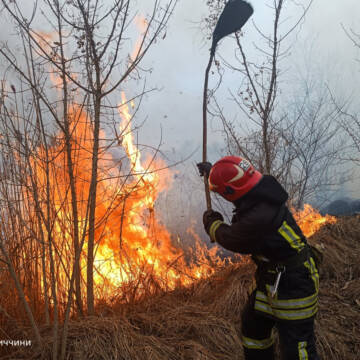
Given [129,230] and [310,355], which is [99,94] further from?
[129,230]

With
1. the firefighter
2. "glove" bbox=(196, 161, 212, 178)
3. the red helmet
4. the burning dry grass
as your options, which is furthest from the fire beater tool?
the burning dry grass

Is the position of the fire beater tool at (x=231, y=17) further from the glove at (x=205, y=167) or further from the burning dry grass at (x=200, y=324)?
the burning dry grass at (x=200, y=324)

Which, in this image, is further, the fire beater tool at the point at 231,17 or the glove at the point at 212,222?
the fire beater tool at the point at 231,17

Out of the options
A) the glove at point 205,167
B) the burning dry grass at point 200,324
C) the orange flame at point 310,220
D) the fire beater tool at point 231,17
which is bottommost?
the burning dry grass at point 200,324

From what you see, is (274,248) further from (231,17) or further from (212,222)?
(231,17)

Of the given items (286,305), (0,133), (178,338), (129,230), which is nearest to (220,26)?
(0,133)

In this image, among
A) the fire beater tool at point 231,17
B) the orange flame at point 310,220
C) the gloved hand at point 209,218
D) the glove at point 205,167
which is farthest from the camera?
the orange flame at point 310,220

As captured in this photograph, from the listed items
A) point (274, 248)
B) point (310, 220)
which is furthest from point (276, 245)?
point (310, 220)

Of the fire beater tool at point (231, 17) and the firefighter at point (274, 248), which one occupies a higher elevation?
the fire beater tool at point (231, 17)

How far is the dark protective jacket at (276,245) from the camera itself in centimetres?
195

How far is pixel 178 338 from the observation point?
281cm

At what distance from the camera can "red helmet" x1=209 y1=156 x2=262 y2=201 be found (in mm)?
2049

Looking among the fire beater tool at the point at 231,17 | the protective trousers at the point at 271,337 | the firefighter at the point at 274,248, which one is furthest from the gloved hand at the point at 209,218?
the fire beater tool at the point at 231,17

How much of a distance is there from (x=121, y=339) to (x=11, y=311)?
1.31 m
